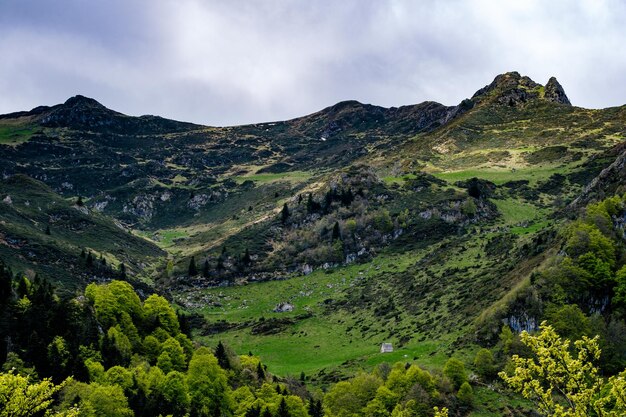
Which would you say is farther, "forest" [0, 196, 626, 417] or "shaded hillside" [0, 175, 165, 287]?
"shaded hillside" [0, 175, 165, 287]

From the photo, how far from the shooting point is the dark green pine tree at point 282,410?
63.0 metres

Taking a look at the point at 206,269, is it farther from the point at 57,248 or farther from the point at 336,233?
the point at 57,248

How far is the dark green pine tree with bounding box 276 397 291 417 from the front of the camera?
6303cm

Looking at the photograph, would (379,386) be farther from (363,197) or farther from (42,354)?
(363,197)

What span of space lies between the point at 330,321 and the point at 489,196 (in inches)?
3394

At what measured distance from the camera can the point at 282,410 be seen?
63625mm

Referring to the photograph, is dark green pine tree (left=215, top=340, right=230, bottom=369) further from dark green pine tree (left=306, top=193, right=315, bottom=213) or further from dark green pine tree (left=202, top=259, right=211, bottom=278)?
dark green pine tree (left=306, top=193, right=315, bottom=213)

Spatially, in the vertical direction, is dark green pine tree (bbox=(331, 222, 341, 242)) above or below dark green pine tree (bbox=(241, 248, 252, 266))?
above

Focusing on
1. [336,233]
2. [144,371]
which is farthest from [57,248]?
[144,371]

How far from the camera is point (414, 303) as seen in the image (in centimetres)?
11575

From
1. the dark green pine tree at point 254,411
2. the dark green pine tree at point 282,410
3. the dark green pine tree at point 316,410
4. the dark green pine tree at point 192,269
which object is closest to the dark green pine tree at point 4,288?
the dark green pine tree at point 254,411

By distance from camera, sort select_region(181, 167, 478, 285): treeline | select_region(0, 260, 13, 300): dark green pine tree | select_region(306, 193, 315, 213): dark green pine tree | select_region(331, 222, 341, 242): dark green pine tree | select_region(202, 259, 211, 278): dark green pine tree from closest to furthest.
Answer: select_region(0, 260, 13, 300): dark green pine tree
select_region(181, 167, 478, 285): treeline
select_region(202, 259, 211, 278): dark green pine tree
select_region(331, 222, 341, 242): dark green pine tree
select_region(306, 193, 315, 213): dark green pine tree

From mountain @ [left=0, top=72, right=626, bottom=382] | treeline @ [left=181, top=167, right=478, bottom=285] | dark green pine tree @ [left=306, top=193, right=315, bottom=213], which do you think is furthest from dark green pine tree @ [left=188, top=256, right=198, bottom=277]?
dark green pine tree @ [left=306, top=193, right=315, bottom=213]

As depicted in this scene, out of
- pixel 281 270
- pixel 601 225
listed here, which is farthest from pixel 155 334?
pixel 281 270
